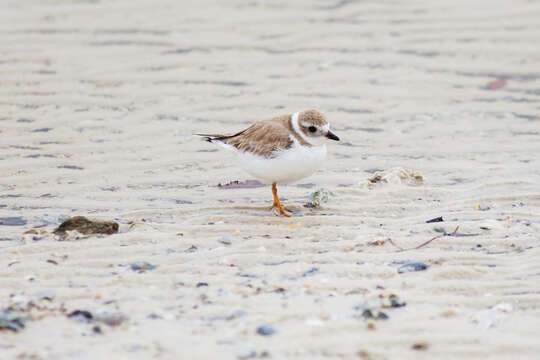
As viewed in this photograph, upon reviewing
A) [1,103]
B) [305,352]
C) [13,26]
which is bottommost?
[305,352]

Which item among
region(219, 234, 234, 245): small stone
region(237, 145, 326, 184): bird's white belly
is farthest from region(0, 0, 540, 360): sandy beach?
region(237, 145, 326, 184): bird's white belly

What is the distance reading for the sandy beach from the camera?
12.9ft

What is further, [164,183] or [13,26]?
[13,26]

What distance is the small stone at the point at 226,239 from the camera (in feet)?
17.1

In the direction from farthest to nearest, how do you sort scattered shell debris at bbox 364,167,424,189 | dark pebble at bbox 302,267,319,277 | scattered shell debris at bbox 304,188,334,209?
1. scattered shell debris at bbox 364,167,424,189
2. scattered shell debris at bbox 304,188,334,209
3. dark pebble at bbox 302,267,319,277

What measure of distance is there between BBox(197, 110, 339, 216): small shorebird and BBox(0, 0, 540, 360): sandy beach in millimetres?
306

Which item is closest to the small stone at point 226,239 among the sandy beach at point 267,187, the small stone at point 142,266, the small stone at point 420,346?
the sandy beach at point 267,187

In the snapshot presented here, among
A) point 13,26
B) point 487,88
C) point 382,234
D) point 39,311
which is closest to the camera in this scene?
point 39,311

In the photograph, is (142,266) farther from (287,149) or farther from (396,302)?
(287,149)

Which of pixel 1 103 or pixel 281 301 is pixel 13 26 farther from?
pixel 281 301

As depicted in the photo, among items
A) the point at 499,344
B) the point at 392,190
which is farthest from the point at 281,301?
the point at 392,190

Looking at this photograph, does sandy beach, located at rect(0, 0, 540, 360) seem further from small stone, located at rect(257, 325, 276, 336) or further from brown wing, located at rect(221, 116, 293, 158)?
brown wing, located at rect(221, 116, 293, 158)

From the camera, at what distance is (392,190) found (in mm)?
6340

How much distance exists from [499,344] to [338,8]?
787cm
